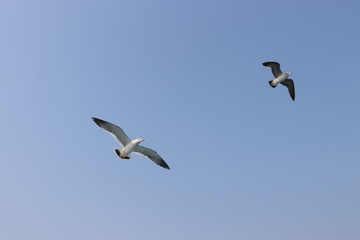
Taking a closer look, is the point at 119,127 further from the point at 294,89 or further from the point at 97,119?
the point at 294,89

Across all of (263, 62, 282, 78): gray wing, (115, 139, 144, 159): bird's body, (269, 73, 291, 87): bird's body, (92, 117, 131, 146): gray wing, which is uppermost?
(263, 62, 282, 78): gray wing

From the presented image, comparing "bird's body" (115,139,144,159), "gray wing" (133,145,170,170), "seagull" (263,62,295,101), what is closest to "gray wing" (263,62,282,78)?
"seagull" (263,62,295,101)

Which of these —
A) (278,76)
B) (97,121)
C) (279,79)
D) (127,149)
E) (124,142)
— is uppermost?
(278,76)

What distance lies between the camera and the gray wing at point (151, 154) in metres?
31.7

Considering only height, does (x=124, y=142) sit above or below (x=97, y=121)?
below

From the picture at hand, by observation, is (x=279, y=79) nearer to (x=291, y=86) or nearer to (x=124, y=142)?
(x=291, y=86)

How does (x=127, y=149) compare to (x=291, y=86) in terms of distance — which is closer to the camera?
(x=127, y=149)

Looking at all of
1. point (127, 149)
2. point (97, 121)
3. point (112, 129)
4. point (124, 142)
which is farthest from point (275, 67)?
point (97, 121)

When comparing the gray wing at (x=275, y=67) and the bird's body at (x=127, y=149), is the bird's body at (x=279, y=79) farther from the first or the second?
the bird's body at (x=127, y=149)

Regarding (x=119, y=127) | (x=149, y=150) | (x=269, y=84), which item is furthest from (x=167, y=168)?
(x=269, y=84)

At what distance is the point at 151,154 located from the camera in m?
32.4

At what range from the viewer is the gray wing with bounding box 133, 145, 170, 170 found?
31.7 m

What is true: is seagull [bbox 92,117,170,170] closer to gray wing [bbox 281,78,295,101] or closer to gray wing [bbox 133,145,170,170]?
gray wing [bbox 133,145,170,170]

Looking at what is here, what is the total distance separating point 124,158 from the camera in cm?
3058
